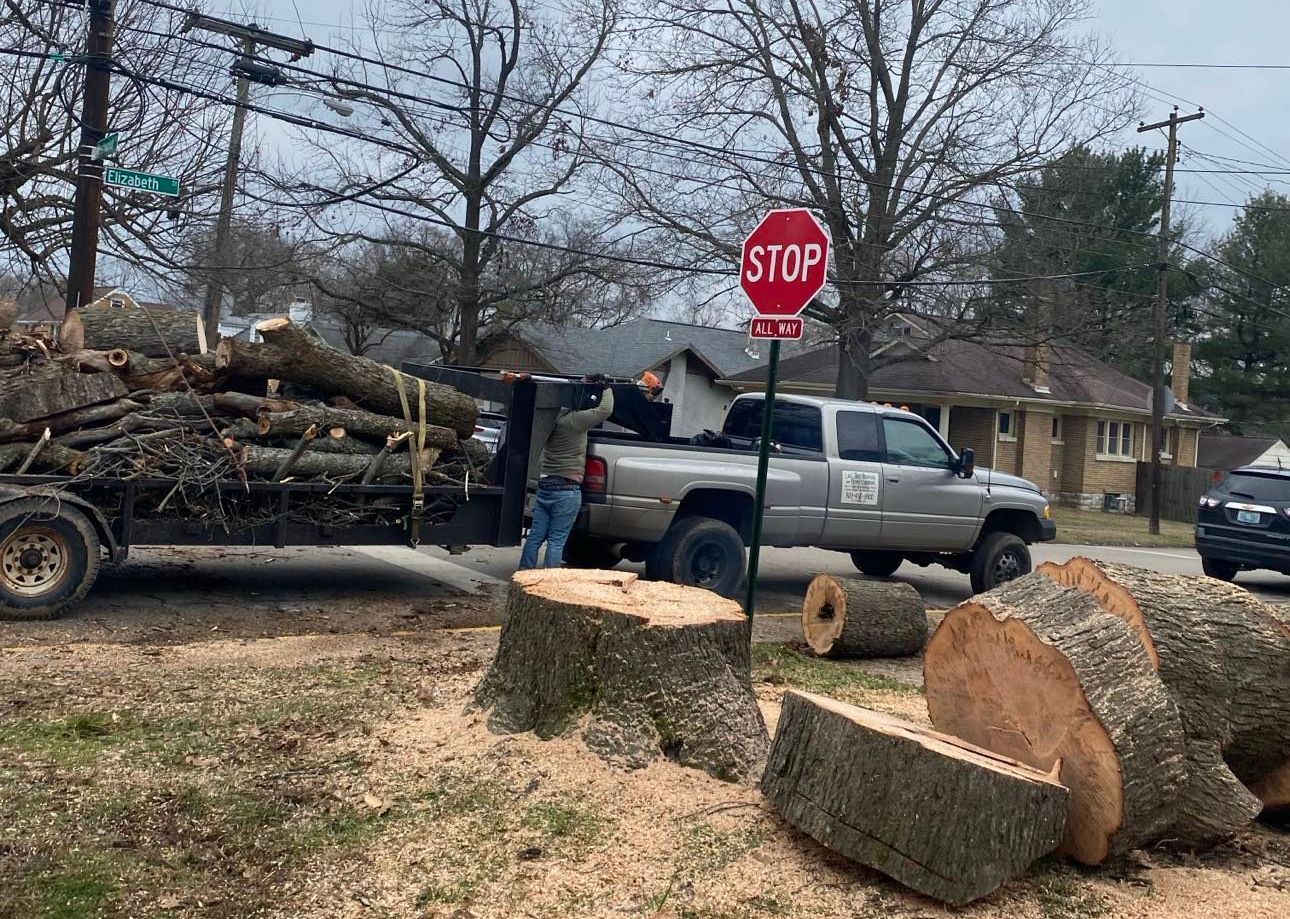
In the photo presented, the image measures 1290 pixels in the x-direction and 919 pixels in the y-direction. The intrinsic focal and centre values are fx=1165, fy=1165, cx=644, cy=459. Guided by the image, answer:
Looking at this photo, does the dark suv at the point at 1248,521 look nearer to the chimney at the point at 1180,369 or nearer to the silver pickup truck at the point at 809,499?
the silver pickup truck at the point at 809,499

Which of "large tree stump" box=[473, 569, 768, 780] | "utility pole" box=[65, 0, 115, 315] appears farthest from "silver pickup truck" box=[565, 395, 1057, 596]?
"utility pole" box=[65, 0, 115, 315]

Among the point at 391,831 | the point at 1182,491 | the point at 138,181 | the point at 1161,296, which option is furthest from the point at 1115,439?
the point at 391,831

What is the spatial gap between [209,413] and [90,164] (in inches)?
246

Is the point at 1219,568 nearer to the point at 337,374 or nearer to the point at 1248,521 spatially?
the point at 1248,521

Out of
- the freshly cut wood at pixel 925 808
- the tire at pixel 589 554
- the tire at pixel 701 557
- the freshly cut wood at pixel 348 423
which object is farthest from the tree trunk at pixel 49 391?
the freshly cut wood at pixel 925 808

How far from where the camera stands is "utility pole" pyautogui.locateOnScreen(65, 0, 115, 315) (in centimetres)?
1320

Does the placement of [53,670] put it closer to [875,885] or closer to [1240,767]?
[875,885]

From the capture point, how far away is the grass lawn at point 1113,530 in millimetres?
24266

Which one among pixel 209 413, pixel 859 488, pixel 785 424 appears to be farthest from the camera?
pixel 785 424

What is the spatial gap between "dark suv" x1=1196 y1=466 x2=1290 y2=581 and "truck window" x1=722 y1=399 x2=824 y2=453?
26.6ft

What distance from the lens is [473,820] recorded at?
4.37 m

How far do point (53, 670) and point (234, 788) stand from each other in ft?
7.62

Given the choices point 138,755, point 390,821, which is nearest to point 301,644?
point 138,755

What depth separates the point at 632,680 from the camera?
4.83 m
